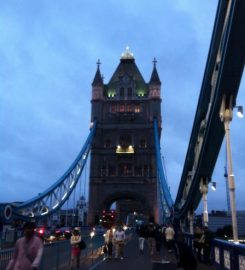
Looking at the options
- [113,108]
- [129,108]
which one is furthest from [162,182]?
[113,108]

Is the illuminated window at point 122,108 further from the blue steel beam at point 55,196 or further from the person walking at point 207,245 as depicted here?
the person walking at point 207,245

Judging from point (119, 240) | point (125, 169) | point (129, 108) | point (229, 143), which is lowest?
point (119, 240)

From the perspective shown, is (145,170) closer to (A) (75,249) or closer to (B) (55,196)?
(B) (55,196)

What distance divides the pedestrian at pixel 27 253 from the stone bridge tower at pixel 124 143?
6317 cm

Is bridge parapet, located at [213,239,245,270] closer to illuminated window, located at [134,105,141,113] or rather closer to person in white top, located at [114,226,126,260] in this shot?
person in white top, located at [114,226,126,260]

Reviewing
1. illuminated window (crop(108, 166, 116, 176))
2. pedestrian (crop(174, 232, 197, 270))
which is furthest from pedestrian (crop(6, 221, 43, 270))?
illuminated window (crop(108, 166, 116, 176))

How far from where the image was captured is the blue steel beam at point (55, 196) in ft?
164

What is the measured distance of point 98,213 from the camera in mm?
69250

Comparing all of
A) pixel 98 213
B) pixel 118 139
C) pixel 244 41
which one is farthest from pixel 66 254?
pixel 118 139

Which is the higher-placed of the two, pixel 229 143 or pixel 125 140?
pixel 125 140

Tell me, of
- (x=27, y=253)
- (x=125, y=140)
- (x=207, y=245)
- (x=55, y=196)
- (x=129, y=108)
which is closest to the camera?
(x=27, y=253)

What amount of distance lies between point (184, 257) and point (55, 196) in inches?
2129

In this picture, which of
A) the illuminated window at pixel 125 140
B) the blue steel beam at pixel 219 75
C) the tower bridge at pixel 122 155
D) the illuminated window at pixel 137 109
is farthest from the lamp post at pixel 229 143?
the illuminated window at pixel 137 109

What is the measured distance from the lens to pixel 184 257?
8.65 metres
